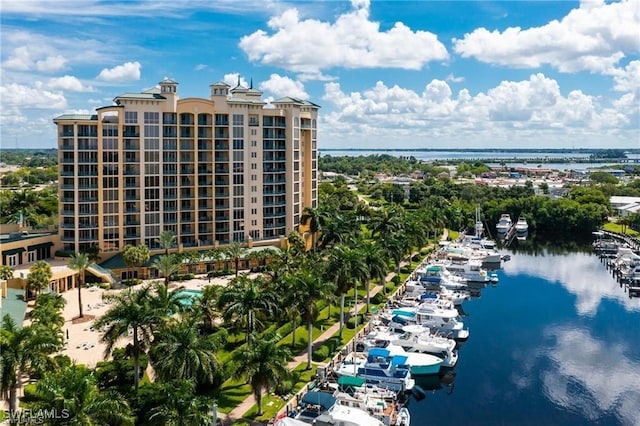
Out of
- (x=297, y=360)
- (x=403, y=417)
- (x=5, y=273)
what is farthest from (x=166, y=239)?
(x=403, y=417)

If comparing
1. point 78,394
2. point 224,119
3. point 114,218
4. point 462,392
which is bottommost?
point 462,392

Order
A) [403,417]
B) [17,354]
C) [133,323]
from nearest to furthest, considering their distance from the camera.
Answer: [17,354], [133,323], [403,417]

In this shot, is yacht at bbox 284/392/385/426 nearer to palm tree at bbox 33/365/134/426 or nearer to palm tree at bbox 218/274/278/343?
palm tree at bbox 218/274/278/343

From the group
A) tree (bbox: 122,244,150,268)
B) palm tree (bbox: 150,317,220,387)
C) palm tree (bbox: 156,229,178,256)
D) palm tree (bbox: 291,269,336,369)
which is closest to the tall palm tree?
palm tree (bbox: 291,269,336,369)

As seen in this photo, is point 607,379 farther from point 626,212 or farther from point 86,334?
point 626,212

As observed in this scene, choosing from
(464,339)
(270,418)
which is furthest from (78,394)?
(464,339)

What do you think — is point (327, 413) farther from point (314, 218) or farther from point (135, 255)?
point (314, 218)
